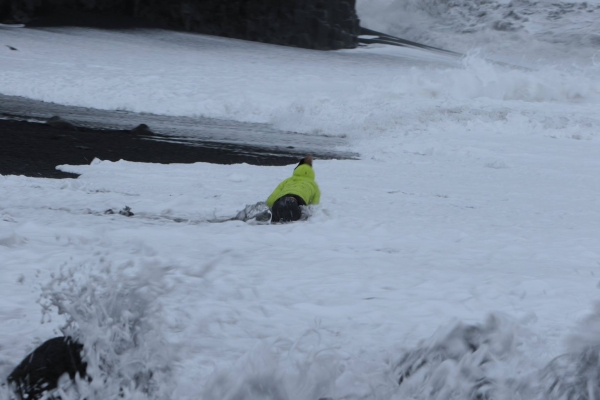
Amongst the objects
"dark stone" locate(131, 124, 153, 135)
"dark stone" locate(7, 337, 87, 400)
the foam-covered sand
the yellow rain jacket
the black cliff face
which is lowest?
"dark stone" locate(7, 337, 87, 400)

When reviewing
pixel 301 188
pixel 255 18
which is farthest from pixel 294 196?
pixel 255 18

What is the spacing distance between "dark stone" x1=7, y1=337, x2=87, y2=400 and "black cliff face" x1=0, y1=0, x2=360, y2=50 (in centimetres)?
2722

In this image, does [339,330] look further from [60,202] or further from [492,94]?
[492,94]

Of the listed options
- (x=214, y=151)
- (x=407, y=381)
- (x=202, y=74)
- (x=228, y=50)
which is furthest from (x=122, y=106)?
(x=407, y=381)

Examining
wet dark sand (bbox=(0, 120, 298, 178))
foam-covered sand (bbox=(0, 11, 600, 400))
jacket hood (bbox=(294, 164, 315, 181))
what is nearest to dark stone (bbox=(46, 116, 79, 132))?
wet dark sand (bbox=(0, 120, 298, 178))

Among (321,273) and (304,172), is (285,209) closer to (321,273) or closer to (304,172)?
(304,172)

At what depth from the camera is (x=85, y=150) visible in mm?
9078

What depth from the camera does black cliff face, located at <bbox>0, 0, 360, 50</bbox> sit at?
29064 millimetres

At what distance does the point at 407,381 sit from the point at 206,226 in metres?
2.63

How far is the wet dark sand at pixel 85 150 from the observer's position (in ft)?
25.1

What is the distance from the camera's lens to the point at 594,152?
11016 mm

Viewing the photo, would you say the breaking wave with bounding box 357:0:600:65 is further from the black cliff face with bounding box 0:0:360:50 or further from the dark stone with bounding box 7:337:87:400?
the dark stone with bounding box 7:337:87:400

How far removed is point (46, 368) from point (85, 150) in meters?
7.12

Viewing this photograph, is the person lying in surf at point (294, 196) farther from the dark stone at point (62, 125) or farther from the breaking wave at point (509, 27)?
the breaking wave at point (509, 27)
